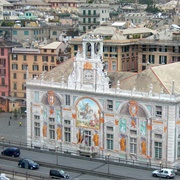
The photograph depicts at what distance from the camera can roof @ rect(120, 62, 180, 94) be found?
84688mm

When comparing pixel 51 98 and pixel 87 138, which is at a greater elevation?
pixel 51 98

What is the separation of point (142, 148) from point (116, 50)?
43424 mm

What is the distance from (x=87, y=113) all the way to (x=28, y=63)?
4329 centimetres

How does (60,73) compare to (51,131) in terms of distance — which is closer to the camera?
(51,131)

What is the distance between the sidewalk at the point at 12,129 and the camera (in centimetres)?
11028

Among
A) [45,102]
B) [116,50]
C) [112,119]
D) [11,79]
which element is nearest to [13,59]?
[11,79]

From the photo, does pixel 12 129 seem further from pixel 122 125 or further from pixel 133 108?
pixel 133 108

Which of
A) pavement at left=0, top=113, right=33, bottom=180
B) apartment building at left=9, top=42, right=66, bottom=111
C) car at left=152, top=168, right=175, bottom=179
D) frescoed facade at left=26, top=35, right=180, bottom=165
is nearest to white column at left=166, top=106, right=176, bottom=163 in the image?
frescoed facade at left=26, top=35, right=180, bottom=165

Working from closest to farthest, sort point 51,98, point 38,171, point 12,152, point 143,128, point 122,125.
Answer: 1. point 38,171
2. point 143,128
3. point 12,152
4. point 122,125
5. point 51,98

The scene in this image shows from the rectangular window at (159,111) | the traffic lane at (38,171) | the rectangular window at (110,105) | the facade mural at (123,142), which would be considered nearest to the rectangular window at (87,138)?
the rectangular window at (110,105)

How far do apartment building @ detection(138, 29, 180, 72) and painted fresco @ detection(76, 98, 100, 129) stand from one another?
33878mm

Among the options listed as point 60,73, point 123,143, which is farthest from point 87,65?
point 123,143

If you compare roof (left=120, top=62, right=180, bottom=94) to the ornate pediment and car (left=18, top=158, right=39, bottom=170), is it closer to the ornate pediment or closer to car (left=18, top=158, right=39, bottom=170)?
the ornate pediment

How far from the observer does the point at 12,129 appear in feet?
388
